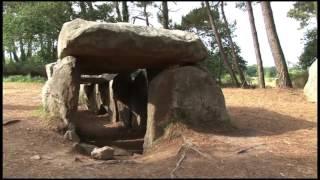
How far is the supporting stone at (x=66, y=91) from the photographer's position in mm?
8820

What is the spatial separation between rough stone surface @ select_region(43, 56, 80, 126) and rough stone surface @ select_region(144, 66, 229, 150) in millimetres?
1455

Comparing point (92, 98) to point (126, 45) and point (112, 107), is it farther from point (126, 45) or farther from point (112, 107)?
point (126, 45)

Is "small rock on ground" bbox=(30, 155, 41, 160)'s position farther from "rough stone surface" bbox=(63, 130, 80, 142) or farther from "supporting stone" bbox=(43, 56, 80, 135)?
"supporting stone" bbox=(43, 56, 80, 135)

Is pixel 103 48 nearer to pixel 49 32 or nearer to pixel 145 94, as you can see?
pixel 145 94

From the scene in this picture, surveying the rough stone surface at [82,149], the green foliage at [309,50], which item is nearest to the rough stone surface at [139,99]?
the rough stone surface at [82,149]

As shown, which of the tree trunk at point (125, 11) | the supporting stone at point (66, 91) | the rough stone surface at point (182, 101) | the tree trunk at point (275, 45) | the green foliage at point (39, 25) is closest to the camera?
the rough stone surface at point (182, 101)

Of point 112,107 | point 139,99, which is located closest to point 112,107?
point 112,107

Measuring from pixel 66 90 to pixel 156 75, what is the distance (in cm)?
183

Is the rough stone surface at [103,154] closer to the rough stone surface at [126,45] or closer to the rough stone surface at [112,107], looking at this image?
→ the rough stone surface at [126,45]

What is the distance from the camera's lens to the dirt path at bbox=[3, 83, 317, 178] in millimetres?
6070

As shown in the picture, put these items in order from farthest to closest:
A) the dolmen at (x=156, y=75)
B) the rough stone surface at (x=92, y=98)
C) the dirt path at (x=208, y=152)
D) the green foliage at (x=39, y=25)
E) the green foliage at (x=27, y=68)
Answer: the green foliage at (x=27, y=68) < the green foliage at (x=39, y=25) < the rough stone surface at (x=92, y=98) < the dolmen at (x=156, y=75) < the dirt path at (x=208, y=152)

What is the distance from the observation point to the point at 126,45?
8.38 meters

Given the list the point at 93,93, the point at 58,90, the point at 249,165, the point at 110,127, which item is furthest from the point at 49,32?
the point at 249,165

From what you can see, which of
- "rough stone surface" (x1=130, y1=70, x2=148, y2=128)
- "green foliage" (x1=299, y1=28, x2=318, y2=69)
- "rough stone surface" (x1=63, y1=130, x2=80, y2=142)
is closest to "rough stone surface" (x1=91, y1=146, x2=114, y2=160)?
"rough stone surface" (x1=63, y1=130, x2=80, y2=142)
